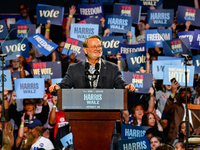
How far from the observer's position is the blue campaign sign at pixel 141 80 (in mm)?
5316

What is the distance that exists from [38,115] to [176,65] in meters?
2.28

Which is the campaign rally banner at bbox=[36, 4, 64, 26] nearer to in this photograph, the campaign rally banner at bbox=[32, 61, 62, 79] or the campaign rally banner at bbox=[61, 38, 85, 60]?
the campaign rally banner at bbox=[61, 38, 85, 60]

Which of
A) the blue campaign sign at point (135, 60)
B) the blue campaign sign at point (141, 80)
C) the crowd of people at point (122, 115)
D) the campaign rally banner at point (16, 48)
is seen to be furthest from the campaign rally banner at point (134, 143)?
the campaign rally banner at point (16, 48)

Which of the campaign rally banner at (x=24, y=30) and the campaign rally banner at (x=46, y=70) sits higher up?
the campaign rally banner at (x=24, y=30)

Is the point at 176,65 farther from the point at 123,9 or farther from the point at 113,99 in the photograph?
the point at 113,99

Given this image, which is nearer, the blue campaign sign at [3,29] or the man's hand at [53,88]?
the man's hand at [53,88]

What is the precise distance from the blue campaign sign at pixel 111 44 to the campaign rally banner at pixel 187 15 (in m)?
1.34

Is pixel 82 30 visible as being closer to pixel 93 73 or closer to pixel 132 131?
pixel 132 131

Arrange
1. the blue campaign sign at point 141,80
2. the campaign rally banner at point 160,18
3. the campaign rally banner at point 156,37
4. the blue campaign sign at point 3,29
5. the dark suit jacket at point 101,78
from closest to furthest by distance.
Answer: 1. the dark suit jacket at point 101,78
2. the blue campaign sign at point 141,80
3. the campaign rally banner at point 156,37
4. the blue campaign sign at point 3,29
5. the campaign rally banner at point 160,18

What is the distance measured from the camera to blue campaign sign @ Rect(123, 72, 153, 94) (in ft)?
17.4

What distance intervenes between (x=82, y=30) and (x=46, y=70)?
948 mm

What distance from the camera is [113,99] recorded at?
2.19 m

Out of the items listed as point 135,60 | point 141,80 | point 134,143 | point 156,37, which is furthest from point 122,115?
point 156,37

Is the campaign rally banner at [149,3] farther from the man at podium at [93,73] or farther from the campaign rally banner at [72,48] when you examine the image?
the man at podium at [93,73]
